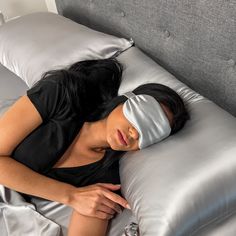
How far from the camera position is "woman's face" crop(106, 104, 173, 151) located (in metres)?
0.95

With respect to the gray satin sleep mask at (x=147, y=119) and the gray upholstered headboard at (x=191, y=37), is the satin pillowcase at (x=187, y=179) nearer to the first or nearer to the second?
the gray satin sleep mask at (x=147, y=119)

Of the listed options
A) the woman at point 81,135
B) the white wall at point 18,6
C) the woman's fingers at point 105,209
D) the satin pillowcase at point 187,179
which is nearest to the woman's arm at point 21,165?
the woman at point 81,135

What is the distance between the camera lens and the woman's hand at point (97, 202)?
0.99 meters

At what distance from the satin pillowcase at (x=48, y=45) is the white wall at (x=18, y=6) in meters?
0.83

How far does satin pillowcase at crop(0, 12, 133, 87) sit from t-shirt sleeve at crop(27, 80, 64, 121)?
27 cm

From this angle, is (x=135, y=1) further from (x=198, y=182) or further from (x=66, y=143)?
(x=198, y=182)

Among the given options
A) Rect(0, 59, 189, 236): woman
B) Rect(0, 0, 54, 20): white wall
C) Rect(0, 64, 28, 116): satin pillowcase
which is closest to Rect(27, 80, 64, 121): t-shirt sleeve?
Rect(0, 59, 189, 236): woman

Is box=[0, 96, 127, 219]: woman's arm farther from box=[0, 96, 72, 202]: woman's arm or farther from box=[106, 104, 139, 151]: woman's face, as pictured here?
box=[106, 104, 139, 151]: woman's face

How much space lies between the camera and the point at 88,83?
1096 mm

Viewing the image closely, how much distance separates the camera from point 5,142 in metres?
1.02

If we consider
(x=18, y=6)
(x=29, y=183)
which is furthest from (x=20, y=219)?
(x=18, y=6)

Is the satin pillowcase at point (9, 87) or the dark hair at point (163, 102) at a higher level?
the dark hair at point (163, 102)

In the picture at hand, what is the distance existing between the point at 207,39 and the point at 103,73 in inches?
12.9

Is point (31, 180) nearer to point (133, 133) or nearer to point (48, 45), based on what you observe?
point (133, 133)
